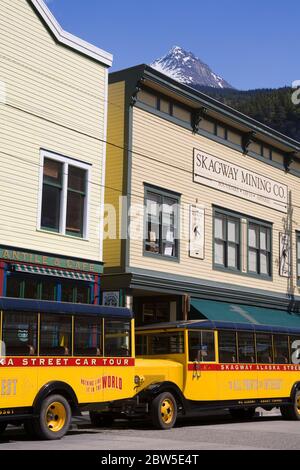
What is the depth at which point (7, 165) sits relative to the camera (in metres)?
18.1

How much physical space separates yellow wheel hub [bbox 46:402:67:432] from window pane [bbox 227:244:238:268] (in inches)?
542

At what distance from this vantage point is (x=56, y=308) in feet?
45.8

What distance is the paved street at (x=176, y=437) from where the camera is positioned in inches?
482

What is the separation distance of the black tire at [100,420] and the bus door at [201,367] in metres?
1.89

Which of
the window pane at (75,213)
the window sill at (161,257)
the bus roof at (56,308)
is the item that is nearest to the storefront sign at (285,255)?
the window sill at (161,257)

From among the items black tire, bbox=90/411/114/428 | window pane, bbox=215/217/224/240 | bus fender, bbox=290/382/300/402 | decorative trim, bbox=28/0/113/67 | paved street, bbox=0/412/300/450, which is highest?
decorative trim, bbox=28/0/113/67

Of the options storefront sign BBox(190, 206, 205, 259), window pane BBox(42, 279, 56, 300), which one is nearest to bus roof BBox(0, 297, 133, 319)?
window pane BBox(42, 279, 56, 300)

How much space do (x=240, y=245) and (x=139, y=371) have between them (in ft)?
38.8

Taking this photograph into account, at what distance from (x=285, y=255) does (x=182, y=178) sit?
7578mm

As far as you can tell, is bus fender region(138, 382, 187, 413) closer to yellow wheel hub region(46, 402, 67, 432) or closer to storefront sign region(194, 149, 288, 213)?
yellow wheel hub region(46, 402, 67, 432)

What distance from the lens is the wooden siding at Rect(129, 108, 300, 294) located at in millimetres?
22469

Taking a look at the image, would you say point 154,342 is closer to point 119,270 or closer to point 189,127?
point 119,270
